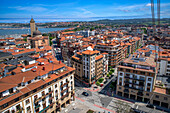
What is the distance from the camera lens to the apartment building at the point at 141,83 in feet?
94.4

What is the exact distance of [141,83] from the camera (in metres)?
30.2

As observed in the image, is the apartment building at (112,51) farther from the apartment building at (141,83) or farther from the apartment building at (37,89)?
the apartment building at (37,89)

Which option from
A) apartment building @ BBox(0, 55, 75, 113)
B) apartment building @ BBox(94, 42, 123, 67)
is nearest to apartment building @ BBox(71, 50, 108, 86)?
apartment building @ BBox(0, 55, 75, 113)

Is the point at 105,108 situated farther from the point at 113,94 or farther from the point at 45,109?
the point at 45,109

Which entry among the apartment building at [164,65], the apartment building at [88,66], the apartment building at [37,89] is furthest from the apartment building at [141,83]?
the apartment building at [37,89]

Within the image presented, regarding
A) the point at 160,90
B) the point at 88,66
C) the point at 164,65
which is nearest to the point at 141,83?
the point at 160,90

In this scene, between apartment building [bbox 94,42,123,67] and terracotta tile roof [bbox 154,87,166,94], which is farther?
apartment building [bbox 94,42,123,67]

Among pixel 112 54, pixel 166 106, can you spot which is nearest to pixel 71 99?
pixel 166 106

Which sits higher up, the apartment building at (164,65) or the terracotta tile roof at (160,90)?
the apartment building at (164,65)

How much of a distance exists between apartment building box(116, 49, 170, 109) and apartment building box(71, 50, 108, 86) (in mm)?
8587

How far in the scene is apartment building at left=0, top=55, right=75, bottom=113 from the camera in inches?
764

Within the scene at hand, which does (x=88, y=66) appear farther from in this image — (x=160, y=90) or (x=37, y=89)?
(x=160, y=90)

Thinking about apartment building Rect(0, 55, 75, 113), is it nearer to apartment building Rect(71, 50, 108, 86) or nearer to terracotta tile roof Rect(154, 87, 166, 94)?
apartment building Rect(71, 50, 108, 86)

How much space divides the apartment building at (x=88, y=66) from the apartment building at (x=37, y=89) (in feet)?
29.8
